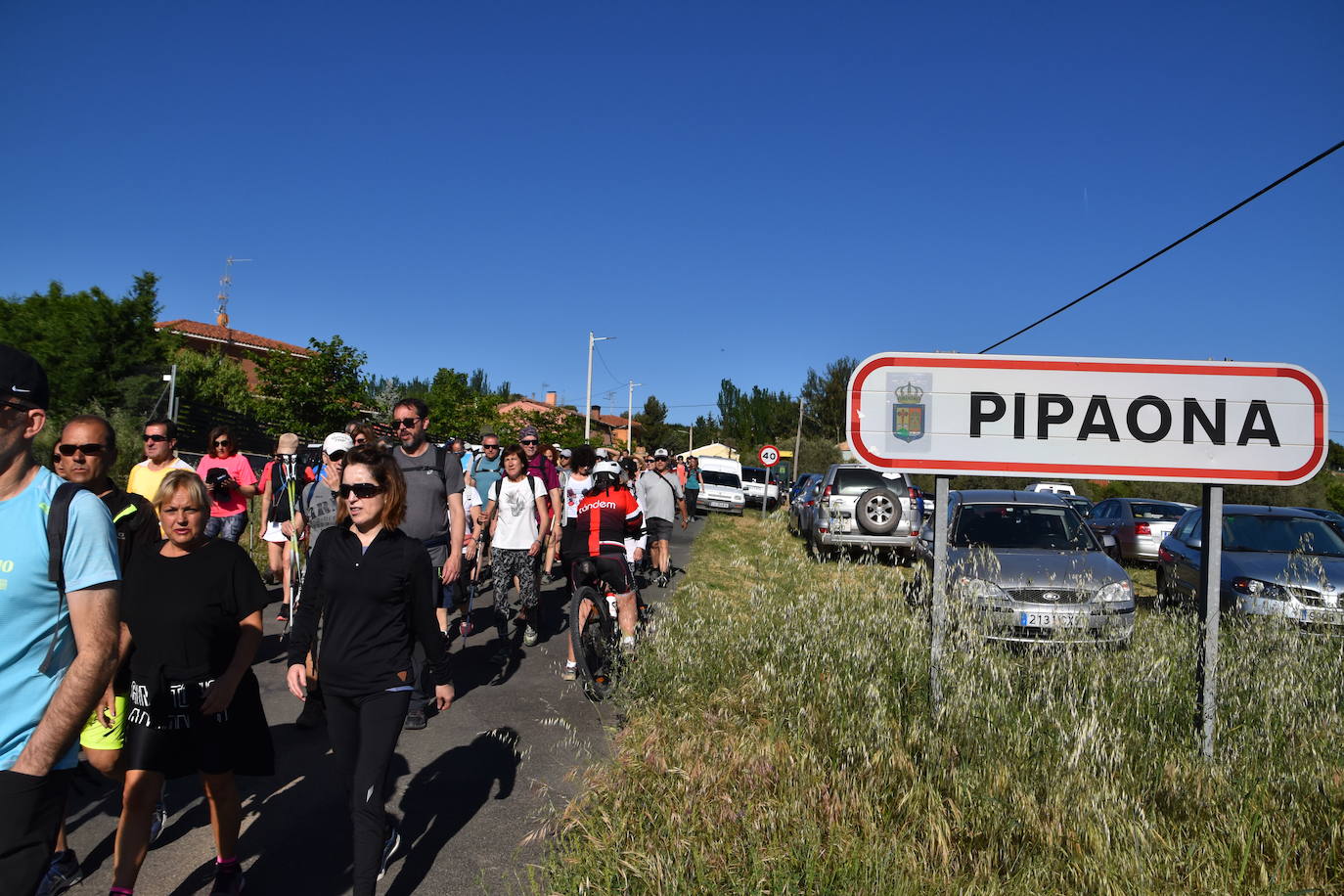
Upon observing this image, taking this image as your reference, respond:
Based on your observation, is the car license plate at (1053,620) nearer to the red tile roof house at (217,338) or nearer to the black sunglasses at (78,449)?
the black sunglasses at (78,449)

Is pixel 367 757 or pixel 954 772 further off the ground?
pixel 367 757

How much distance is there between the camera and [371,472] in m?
3.71

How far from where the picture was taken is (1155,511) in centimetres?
1883

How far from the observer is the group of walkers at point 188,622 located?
2.16m

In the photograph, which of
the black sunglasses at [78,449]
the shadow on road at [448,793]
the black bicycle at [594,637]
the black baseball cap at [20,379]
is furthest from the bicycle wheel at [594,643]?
the black baseball cap at [20,379]

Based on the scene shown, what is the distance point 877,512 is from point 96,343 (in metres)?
36.8

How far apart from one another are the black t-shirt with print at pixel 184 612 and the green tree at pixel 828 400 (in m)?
74.8

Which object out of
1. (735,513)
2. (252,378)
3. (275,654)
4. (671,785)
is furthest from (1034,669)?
(252,378)

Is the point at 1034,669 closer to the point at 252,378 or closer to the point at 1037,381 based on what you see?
the point at 1037,381

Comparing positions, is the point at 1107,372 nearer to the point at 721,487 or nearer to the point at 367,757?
the point at 367,757

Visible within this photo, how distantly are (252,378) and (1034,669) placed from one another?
7896 cm

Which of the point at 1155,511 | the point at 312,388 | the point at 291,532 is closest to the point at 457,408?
the point at 312,388

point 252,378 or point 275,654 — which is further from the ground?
point 252,378

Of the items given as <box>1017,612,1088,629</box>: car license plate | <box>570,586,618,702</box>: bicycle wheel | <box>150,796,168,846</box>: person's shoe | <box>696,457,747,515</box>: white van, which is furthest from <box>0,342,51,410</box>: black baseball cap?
<box>696,457,747,515</box>: white van
